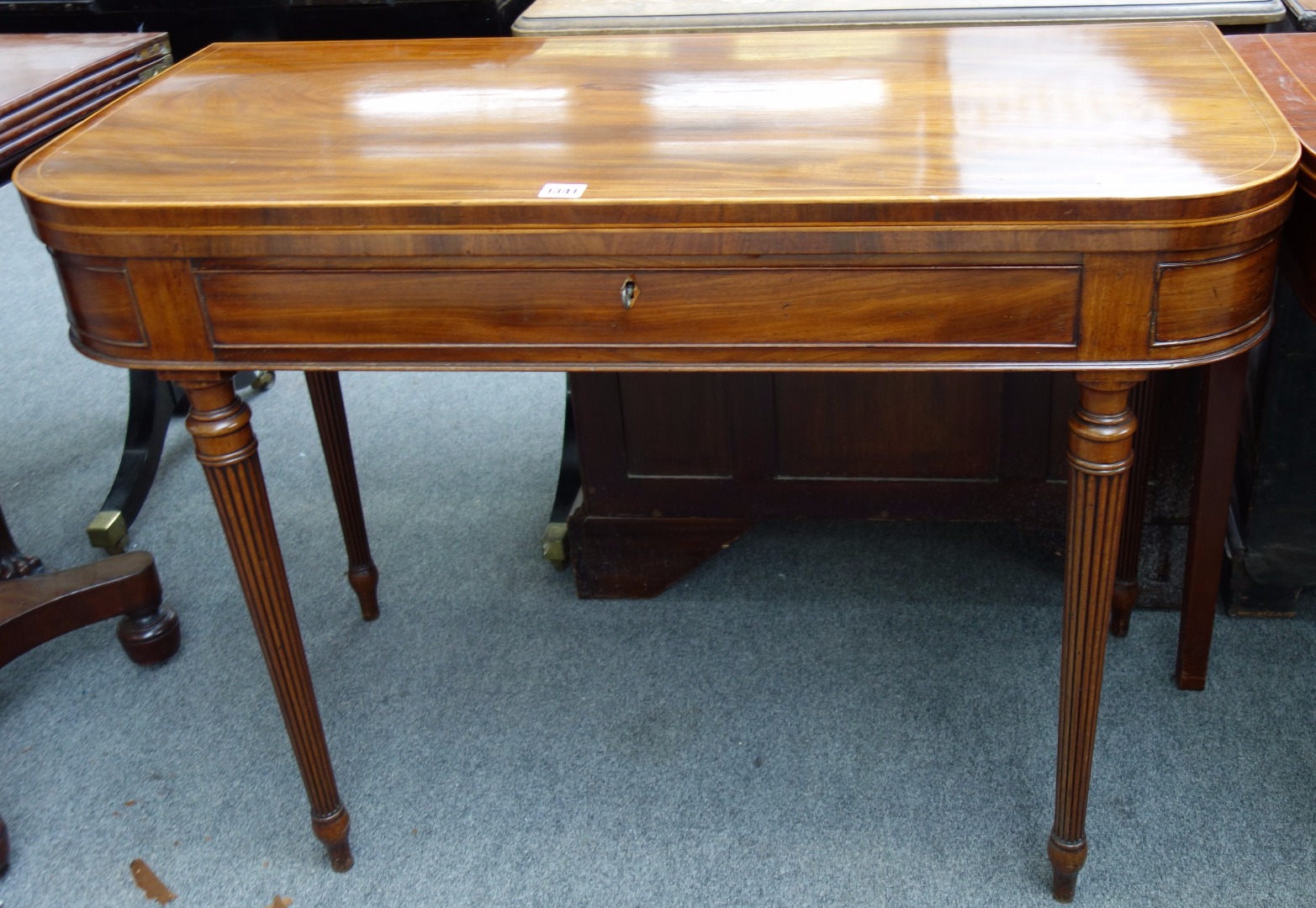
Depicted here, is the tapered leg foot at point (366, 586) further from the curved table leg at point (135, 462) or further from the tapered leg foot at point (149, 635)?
the curved table leg at point (135, 462)

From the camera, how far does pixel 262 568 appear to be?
1437mm

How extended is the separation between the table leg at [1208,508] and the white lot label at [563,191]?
32.7 inches

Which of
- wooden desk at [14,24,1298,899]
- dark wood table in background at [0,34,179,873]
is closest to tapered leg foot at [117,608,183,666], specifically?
dark wood table in background at [0,34,179,873]

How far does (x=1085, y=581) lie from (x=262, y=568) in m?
0.91

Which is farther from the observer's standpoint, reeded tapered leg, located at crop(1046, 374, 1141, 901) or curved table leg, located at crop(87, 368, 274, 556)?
curved table leg, located at crop(87, 368, 274, 556)

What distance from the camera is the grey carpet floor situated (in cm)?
160

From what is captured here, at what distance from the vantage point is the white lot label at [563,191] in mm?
1143

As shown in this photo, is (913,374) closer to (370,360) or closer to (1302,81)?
(1302,81)

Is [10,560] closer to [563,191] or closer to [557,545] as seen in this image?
[557,545]

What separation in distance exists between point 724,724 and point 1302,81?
43.7 inches

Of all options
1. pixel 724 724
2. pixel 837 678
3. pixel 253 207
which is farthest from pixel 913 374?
pixel 253 207

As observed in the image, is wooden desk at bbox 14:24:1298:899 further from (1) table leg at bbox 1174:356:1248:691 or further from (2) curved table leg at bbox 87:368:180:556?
(2) curved table leg at bbox 87:368:180:556

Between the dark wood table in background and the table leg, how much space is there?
1543 millimetres

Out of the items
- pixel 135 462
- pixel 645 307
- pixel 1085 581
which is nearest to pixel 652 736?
pixel 1085 581
